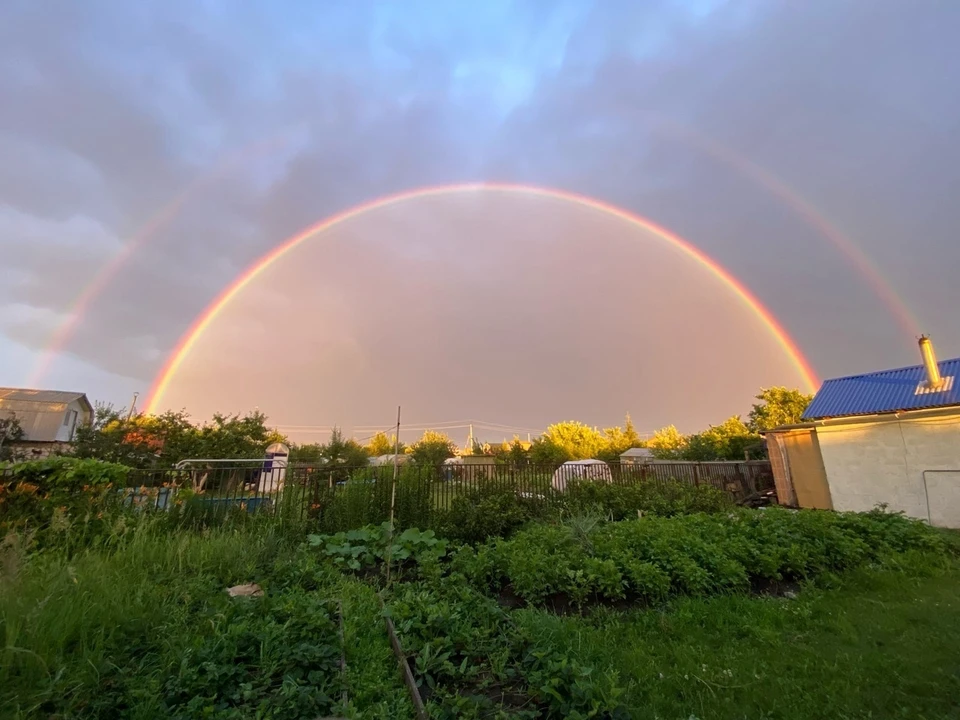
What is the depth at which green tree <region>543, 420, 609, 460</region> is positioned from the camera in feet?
135

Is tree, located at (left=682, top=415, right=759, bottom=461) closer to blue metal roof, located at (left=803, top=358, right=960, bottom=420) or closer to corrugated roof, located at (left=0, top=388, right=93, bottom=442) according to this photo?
blue metal roof, located at (left=803, top=358, right=960, bottom=420)

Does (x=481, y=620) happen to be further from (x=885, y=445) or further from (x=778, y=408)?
(x=778, y=408)

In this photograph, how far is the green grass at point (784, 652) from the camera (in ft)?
9.98

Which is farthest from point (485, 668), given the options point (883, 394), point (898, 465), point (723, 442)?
point (723, 442)

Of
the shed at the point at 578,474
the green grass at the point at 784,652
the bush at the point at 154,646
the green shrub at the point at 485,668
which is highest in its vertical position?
the shed at the point at 578,474

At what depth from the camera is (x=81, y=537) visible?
5.77m

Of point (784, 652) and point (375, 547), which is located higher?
point (375, 547)

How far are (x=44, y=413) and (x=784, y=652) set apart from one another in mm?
50194

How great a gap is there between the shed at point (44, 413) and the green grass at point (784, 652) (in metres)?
43.5

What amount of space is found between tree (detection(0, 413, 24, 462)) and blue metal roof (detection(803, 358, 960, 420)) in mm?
35720

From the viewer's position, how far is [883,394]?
1389 cm

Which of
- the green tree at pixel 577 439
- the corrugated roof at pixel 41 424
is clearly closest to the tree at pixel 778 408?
the green tree at pixel 577 439

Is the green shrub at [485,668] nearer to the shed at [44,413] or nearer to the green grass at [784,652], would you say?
the green grass at [784,652]

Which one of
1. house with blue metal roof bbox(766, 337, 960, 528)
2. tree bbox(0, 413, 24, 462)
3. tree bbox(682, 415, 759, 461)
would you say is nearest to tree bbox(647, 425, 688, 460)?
tree bbox(682, 415, 759, 461)
